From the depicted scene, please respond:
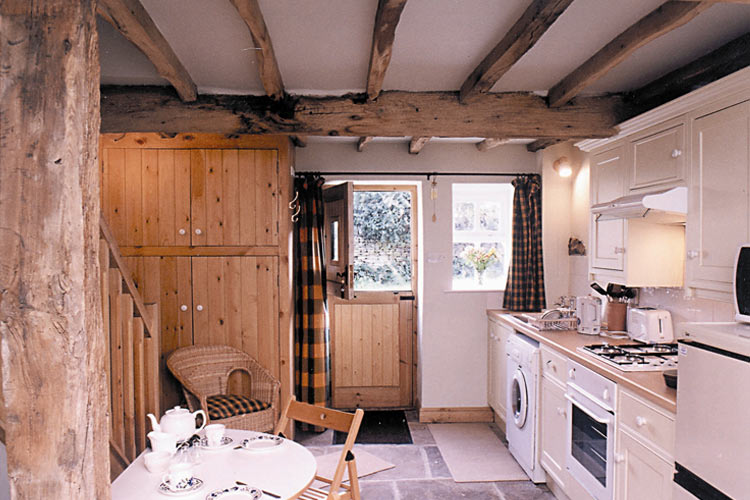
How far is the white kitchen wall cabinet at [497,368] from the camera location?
4.11 metres

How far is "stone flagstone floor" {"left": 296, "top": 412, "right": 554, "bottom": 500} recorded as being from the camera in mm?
3207

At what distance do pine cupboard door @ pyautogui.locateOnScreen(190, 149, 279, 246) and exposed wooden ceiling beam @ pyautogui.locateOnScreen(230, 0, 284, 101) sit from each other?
3.14 feet

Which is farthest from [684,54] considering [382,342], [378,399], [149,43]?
[378,399]

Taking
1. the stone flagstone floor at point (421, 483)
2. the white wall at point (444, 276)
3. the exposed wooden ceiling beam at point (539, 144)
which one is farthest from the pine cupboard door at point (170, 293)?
the exposed wooden ceiling beam at point (539, 144)

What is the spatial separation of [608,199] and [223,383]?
286cm

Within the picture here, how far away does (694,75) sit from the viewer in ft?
8.37

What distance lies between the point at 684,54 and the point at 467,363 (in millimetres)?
2894

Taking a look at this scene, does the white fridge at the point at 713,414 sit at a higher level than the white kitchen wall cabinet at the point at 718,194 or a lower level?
lower

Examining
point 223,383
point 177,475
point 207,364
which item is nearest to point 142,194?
point 207,364

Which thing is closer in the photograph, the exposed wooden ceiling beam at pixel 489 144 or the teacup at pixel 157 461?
the teacup at pixel 157 461

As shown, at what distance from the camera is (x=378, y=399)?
4812 millimetres

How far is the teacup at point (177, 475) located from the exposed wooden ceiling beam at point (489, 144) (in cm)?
300

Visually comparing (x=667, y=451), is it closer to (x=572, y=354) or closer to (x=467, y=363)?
(x=572, y=354)

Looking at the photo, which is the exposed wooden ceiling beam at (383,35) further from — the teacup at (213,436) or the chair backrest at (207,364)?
the chair backrest at (207,364)
